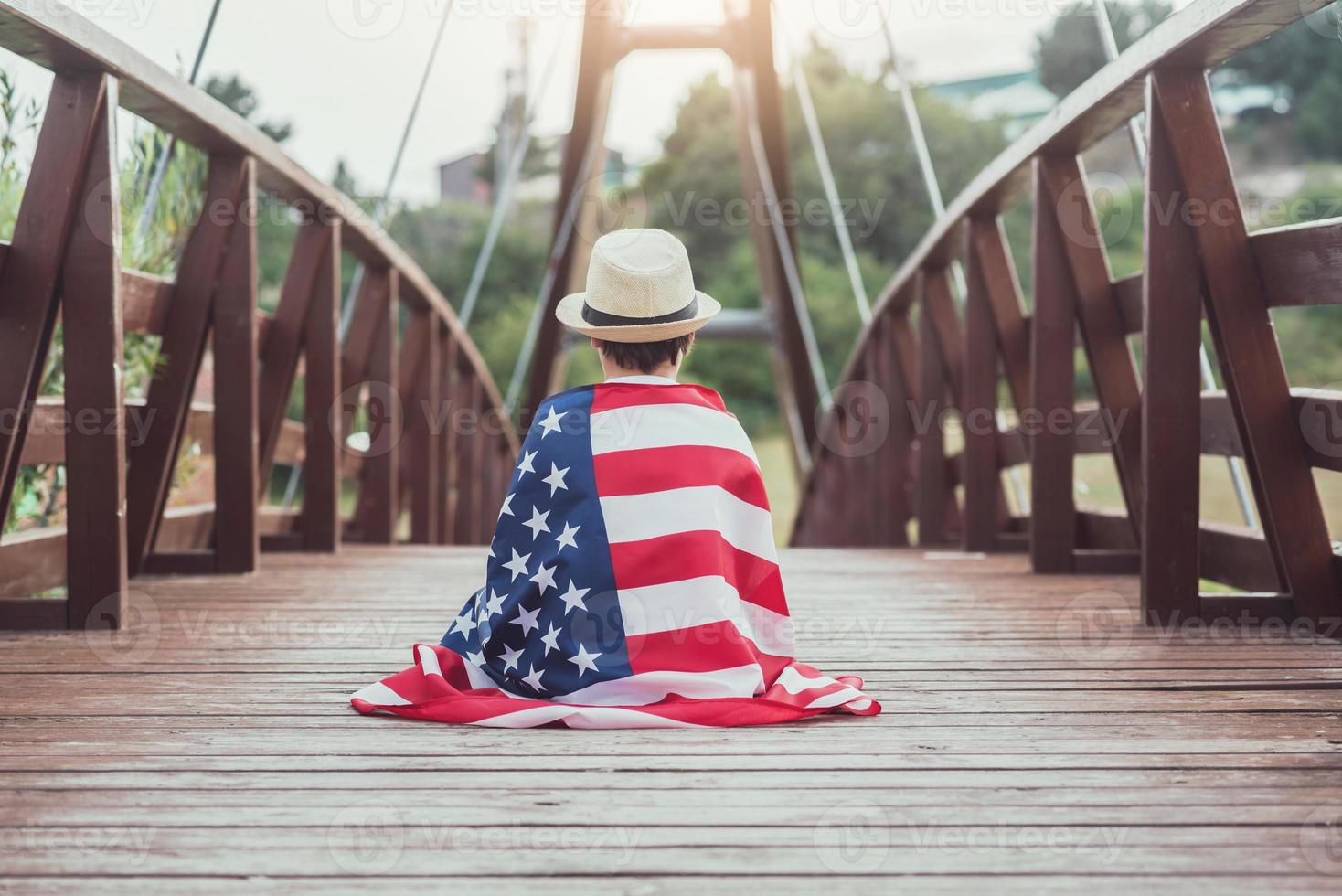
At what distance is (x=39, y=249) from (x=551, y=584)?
3.86 ft

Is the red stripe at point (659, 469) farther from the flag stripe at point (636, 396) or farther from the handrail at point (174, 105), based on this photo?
the handrail at point (174, 105)

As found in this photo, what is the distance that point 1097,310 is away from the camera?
10.0ft

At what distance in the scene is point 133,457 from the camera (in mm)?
2928

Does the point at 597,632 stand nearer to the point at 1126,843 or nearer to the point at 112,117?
the point at 1126,843

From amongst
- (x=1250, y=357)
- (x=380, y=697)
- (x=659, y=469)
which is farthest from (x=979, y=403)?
(x=380, y=697)

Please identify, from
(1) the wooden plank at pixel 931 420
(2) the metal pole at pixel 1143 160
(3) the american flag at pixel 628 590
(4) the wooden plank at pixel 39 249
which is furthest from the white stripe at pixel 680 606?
(1) the wooden plank at pixel 931 420

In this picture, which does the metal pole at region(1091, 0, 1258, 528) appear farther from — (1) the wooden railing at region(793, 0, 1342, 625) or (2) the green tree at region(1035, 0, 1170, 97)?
(2) the green tree at region(1035, 0, 1170, 97)

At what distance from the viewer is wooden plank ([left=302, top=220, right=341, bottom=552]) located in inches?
147

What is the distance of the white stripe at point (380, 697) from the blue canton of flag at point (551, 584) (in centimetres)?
17

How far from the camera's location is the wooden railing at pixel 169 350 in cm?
219

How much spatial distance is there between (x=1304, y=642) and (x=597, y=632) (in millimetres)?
1251

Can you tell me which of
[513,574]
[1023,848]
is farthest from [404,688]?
[1023,848]

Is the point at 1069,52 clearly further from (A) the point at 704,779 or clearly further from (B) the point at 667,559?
(A) the point at 704,779

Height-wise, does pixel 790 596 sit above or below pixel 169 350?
below
